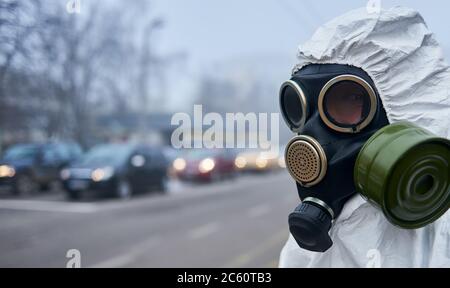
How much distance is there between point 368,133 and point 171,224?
15.6 ft

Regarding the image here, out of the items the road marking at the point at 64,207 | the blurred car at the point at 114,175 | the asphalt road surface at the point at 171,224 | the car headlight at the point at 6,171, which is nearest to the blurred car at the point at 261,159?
the asphalt road surface at the point at 171,224

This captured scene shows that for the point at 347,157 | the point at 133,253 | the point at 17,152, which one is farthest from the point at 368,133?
the point at 133,253

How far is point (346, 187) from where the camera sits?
1.00 metres

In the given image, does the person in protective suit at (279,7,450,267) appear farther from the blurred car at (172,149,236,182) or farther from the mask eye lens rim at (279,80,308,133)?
the blurred car at (172,149,236,182)

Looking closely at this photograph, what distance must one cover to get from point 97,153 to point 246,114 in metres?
5.26

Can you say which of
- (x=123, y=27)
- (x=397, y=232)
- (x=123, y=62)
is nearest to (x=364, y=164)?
(x=397, y=232)

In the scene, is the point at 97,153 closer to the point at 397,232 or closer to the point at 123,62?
the point at 123,62

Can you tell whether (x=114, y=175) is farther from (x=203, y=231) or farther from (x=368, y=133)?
(x=368, y=133)

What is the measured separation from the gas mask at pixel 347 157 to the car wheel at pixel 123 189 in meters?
5.51

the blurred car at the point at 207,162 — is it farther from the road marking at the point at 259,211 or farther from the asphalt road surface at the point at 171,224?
the road marking at the point at 259,211

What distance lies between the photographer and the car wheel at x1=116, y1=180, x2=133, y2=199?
649 cm

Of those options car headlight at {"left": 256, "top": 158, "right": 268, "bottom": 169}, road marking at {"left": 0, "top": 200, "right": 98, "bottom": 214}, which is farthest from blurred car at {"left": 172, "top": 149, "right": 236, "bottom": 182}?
road marking at {"left": 0, "top": 200, "right": 98, "bottom": 214}

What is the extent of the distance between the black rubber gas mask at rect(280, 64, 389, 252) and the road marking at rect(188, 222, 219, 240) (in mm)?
3918

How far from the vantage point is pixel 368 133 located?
38.4 inches
